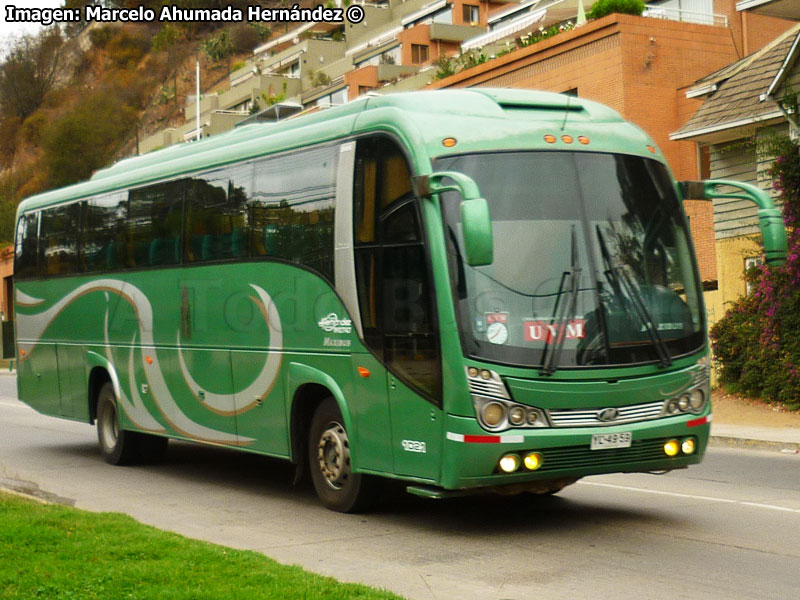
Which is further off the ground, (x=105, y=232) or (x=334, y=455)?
(x=105, y=232)

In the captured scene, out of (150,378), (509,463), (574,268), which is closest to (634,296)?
(574,268)

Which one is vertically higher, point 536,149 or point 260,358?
point 536,149

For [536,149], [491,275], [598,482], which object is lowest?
[598,482]

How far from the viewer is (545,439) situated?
8633 mm

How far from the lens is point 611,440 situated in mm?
8805

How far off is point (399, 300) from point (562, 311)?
1.33 metres

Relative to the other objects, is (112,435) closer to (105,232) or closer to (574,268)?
(105,232)

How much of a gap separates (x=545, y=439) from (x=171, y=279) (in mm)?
5875

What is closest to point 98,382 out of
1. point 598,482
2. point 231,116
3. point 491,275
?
point 598,482

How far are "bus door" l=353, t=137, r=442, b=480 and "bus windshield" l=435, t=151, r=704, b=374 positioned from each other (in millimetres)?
378

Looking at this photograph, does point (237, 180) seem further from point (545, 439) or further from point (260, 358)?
point (545, 439)

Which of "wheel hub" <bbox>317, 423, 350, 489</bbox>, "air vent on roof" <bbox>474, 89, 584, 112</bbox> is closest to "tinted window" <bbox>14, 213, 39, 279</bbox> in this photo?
"wheel hub" <bbox>317, 423, 350, 489</bbox>

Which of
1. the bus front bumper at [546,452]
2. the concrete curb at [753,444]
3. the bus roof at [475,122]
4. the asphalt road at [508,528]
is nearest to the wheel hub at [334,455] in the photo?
the asphalt road at [508,528]

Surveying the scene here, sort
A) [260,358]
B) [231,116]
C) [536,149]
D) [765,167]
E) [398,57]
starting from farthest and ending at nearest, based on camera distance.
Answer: [231,116] < [398,57] < [765,167] < [260,358] < [536,149]
